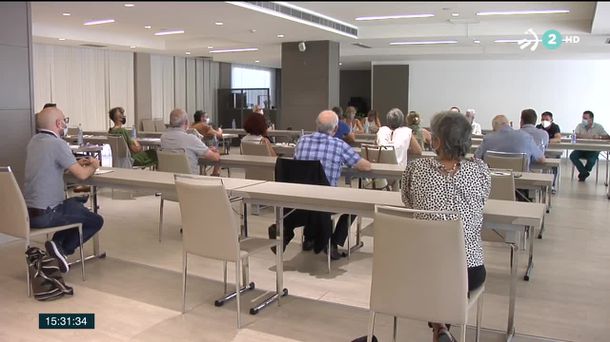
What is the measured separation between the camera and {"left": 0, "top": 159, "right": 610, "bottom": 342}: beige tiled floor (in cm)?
293

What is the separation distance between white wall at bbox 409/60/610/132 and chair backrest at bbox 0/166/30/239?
38.3 feet

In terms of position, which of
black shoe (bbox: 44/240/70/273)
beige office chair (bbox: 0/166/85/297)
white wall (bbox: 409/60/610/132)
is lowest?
black shoe (bbox: 44/240/70/273)

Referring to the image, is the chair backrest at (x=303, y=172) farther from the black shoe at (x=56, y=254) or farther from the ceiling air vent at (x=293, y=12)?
the ceiling air vent at (x=293, y=12)

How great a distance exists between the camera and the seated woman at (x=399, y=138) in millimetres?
5777

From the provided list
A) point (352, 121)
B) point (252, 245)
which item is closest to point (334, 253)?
point (252, 245)

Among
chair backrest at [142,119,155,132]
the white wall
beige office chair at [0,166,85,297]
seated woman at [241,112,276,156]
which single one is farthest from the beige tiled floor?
the white wall

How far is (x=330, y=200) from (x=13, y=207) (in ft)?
6.22

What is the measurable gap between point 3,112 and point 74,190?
2249mm

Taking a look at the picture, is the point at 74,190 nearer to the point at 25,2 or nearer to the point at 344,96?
the point at 25,2

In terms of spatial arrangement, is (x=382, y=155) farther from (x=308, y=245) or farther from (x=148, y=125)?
(x=148, y=125)

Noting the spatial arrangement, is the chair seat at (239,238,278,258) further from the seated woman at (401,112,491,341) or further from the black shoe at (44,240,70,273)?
the black shoe at (44,240,70,273)

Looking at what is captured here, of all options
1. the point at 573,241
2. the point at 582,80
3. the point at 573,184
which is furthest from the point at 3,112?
the point at 582,80

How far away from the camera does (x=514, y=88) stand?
42.9ft

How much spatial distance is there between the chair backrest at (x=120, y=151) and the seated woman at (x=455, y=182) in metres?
5.03
